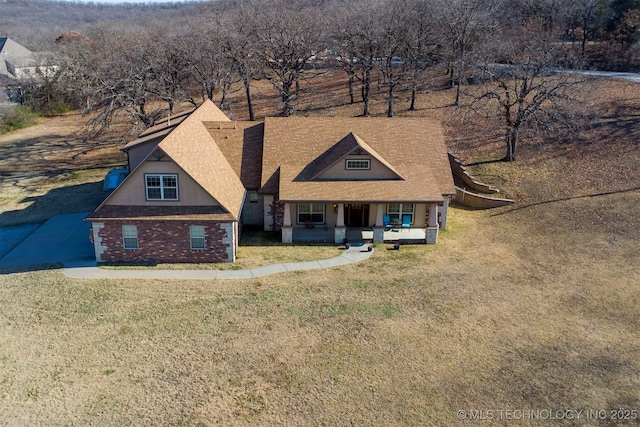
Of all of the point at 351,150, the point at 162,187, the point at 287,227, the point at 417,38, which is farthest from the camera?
the point at 417,38

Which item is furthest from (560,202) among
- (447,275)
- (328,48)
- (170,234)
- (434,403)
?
(328,48)

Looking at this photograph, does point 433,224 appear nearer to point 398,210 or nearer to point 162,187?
point 398,210

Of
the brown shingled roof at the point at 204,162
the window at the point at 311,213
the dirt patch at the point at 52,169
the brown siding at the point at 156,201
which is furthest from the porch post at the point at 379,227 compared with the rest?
the dirt patch at the point at 52,169

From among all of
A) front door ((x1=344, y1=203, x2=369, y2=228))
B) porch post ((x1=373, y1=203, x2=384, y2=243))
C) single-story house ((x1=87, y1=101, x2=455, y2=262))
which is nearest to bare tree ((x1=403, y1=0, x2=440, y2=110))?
single-story house ((x1=87, y1=101, x2=455, y2=262))

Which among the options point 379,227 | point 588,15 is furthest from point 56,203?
point 588,15

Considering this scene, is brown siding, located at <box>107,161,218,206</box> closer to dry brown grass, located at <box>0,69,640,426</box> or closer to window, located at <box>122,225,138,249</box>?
window, located at <box>122,225,138,249</box>

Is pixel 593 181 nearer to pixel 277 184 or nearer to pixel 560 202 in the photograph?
pixel 560 202
